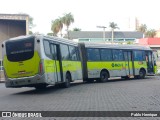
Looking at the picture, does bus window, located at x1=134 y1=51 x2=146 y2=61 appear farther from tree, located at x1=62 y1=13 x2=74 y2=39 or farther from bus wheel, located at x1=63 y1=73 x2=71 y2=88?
tree, located at x1=62 y1=13 x2=74 y2=39

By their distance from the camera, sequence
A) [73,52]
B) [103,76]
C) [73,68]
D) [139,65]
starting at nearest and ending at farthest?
[73,68], [73,52], [103,76], [139,65]

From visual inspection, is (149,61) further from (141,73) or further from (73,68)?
(73,68)

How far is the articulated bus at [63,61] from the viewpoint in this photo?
1725 centimetres

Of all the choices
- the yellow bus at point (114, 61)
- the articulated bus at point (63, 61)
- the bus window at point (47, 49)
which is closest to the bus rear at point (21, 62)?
the articulated bus at point (63, 61)

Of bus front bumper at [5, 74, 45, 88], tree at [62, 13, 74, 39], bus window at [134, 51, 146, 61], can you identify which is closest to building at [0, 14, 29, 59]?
bus window at [134, 51, 146, 61]

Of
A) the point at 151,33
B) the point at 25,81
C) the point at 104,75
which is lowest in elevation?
the point at 104,75

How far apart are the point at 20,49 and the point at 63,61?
3550 mm

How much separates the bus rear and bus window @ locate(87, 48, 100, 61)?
903 centimetres

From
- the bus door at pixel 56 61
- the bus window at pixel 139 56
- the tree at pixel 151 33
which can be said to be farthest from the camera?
the tree at pixel 151 33

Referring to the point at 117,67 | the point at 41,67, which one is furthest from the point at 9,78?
the point at 117,67

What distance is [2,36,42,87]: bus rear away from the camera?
674 inches

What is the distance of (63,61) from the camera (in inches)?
805

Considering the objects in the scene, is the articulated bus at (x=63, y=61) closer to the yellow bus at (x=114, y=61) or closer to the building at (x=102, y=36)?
Answer: the yellow bus at (x=114, y=61)

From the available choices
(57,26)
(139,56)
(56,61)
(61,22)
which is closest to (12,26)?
(139,56)
